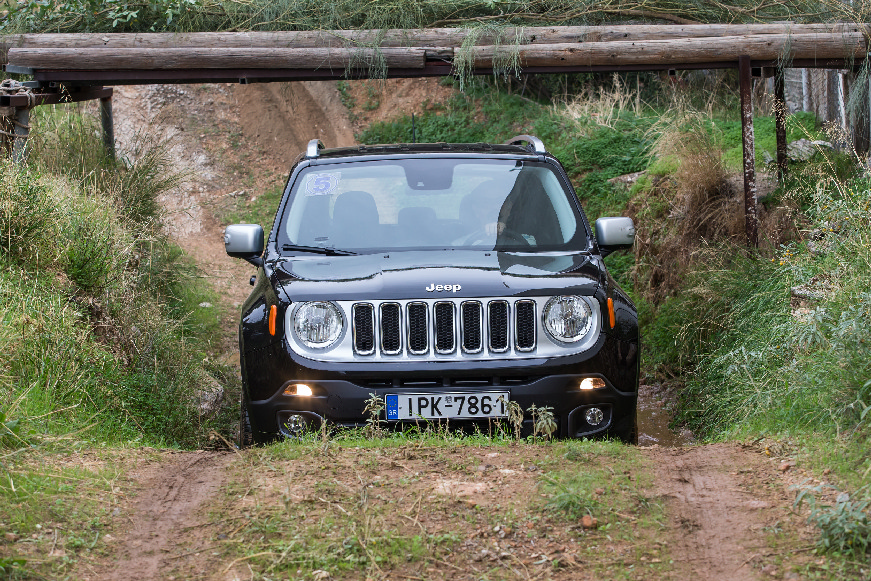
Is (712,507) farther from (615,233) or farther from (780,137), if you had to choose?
(780,137)

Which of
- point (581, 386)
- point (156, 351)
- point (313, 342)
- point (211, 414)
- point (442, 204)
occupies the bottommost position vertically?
point (211, 414)

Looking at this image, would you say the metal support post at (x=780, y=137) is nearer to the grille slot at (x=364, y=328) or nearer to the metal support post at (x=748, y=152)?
the metal support post at (x=748, y=152)

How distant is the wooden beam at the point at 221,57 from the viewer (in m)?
8.94

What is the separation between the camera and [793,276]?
6910mm

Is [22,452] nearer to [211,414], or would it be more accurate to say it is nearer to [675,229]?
[211,414]

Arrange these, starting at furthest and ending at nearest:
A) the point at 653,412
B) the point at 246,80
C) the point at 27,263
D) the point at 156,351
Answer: the point at 246,80, the point at 653,412, the point at 156,351, the point at 27,263

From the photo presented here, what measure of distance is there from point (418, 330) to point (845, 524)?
2.27 m

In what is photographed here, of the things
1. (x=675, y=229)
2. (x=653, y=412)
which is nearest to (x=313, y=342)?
(x=653, y=412)

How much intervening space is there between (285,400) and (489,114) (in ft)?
45.6

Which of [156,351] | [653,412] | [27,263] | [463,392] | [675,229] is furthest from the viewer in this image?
[675,229]

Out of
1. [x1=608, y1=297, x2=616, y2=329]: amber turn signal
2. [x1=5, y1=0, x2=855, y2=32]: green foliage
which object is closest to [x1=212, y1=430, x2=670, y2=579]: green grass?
[x1=608, y1=297, x2=616, y2=329]: amber turn signal

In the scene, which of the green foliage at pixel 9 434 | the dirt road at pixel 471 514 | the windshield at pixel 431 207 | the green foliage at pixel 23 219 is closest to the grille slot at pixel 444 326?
the dirt road at pixel 471 514

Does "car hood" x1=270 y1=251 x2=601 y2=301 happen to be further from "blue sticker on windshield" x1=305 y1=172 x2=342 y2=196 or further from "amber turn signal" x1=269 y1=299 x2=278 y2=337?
"blue sticker on windshield" x1=305 y1=172 x2=342 y2=196

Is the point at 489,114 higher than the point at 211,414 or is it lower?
higher
